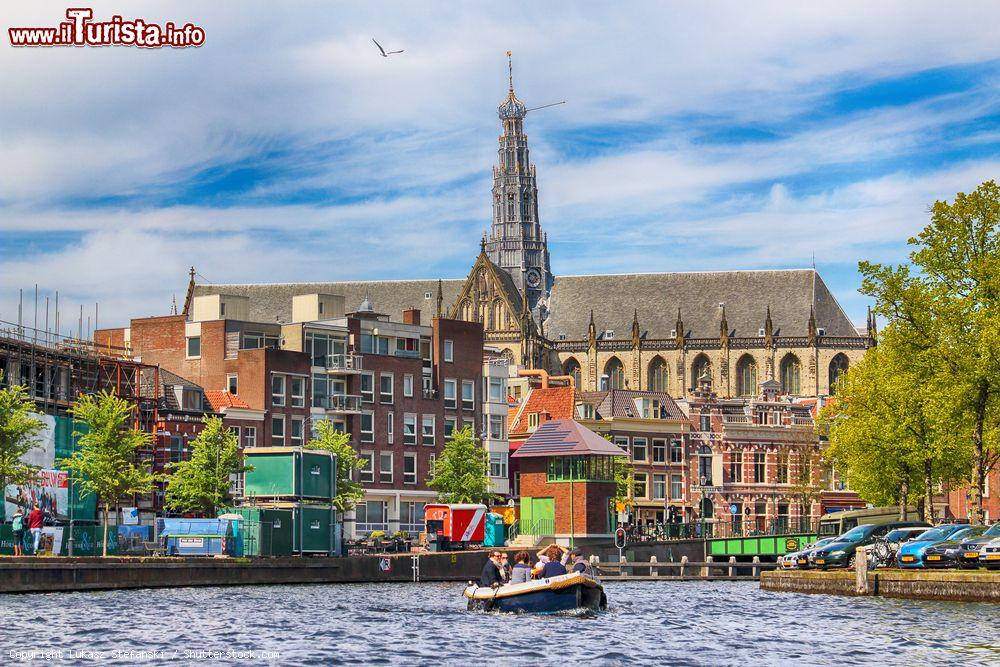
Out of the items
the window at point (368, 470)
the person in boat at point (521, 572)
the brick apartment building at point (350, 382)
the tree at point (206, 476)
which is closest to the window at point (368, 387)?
the brick apartment building at point (350, 382)

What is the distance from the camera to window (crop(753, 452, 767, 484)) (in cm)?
12250

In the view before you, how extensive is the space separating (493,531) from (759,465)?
3905cm

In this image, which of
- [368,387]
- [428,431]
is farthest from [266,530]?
[428,431]

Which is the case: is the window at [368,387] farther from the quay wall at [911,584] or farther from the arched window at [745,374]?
the arched window at [745,374]

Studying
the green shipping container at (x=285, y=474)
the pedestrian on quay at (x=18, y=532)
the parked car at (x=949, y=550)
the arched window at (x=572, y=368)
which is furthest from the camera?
the arched window at (x=572, y=368)

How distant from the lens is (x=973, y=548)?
5269 cm

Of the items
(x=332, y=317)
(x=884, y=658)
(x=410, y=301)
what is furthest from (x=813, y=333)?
(x=884, y=658)

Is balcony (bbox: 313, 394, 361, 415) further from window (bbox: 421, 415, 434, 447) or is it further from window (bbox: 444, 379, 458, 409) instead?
window (bbox: 444, 379, 458, 409)

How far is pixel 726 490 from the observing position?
121 meters

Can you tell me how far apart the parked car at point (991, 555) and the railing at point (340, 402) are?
48.9 m

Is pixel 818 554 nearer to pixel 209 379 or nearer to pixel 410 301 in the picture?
pixel 209 379

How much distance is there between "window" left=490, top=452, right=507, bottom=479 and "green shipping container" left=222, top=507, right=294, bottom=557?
104 ft

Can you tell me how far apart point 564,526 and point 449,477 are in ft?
31.1

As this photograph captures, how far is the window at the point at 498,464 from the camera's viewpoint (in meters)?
107
